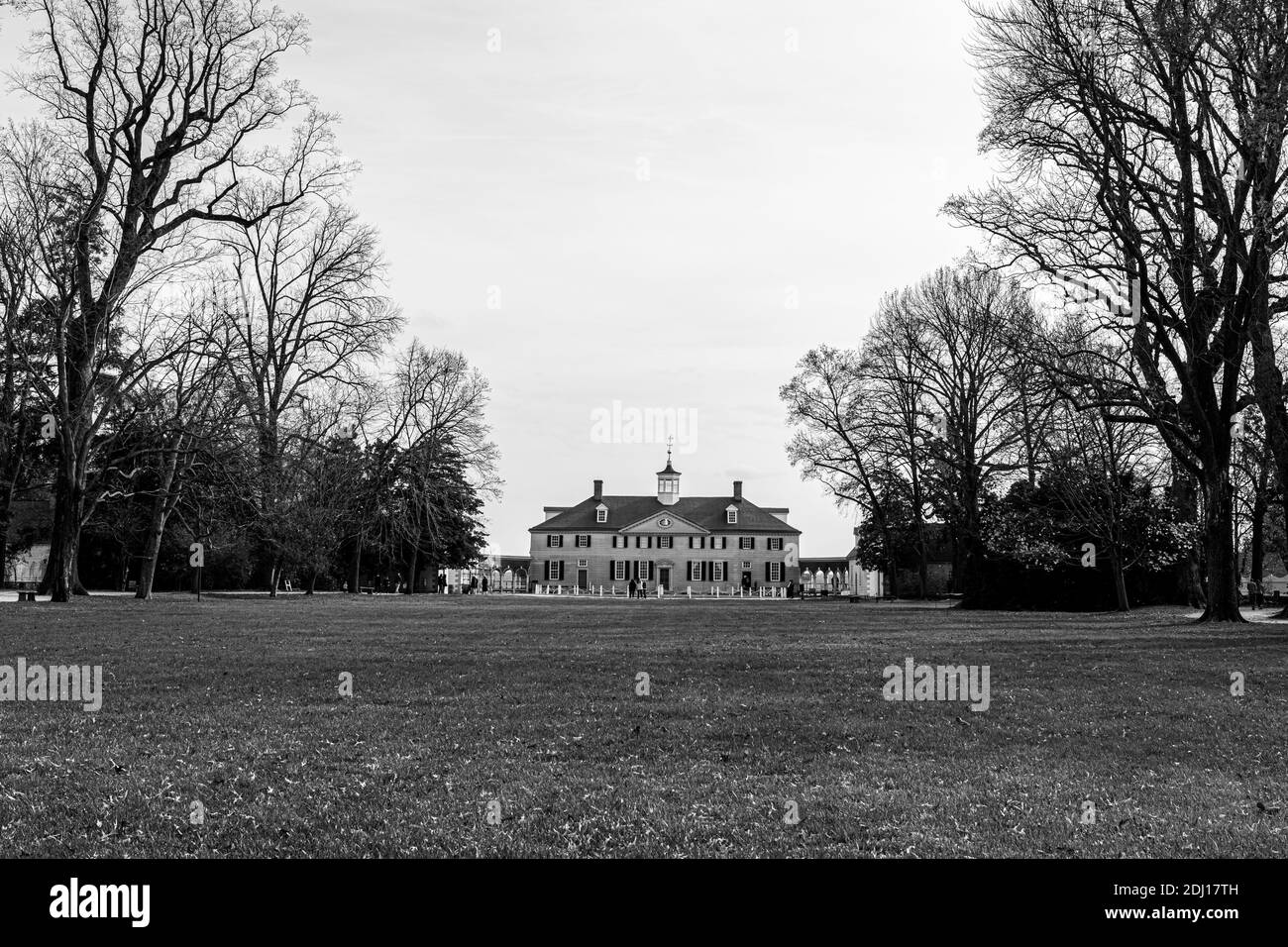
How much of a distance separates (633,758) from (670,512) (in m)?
98.1

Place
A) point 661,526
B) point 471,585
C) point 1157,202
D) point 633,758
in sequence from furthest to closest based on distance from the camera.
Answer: point 661,526 → point 471,585 → point 1157,202 → point 633,758

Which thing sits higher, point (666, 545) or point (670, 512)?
point (670, 512)

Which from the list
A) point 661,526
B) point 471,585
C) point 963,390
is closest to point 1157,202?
point 963,390

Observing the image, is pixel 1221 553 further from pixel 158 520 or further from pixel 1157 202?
pixel 158 520

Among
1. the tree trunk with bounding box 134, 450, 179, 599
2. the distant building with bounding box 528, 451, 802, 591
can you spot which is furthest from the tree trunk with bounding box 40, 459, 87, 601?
the distant building with bounding box 528, 451, 802, 591

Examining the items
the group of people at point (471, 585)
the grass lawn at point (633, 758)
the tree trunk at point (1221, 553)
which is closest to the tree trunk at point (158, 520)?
the grass lawn at point (633, 758)

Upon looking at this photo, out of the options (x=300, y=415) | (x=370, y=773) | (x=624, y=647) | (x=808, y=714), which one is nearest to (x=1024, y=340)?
(x=624, y=647)

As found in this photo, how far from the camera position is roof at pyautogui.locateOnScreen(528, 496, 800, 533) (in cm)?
10788

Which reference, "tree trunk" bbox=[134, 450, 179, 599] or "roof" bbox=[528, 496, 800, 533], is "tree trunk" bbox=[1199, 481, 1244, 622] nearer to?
"tree trunk" bbox=[134, 450, 179, 599]

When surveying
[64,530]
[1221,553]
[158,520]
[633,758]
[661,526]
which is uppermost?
[661,526]

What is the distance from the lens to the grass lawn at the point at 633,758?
639 centimetres

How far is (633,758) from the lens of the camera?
8.78 m

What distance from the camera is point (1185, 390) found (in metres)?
26.4
